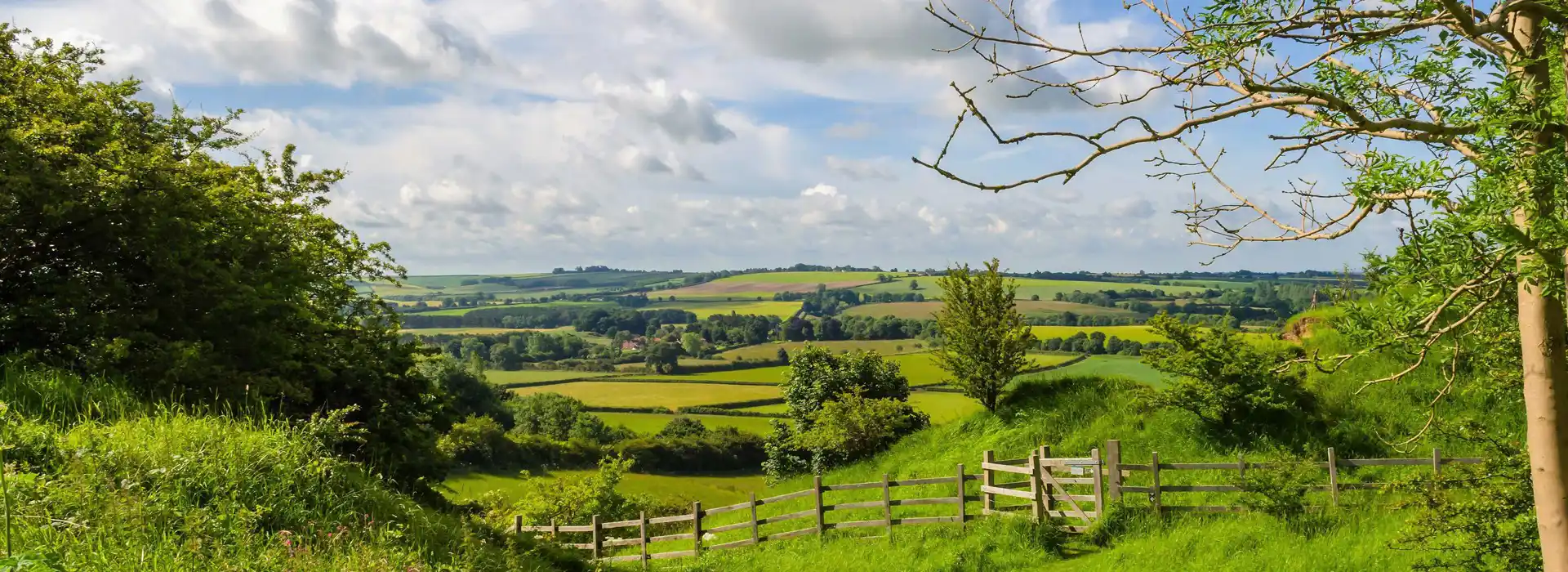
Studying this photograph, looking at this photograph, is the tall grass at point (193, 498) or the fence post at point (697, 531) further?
the fence post at point (697, 531)

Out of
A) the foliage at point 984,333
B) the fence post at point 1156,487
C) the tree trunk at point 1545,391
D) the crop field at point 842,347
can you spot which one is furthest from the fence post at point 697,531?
the crop field at point 842,347

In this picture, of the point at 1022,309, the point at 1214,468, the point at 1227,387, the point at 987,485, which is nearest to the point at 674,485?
the point at 987,485

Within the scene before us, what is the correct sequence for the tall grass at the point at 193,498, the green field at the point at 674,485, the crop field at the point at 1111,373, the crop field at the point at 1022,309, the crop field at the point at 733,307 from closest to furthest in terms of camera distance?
the tall grass at the point at 193,498, the crop field at the point at 1111,373, the green field at the point at 674,485, the crop field at the point at 1022,309, the crop field at the point at 733,307

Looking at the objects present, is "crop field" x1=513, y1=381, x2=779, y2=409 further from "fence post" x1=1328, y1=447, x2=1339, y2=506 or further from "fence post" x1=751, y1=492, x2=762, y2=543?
"fence post" x1=1328, y1=447, x2=1339, y2=506

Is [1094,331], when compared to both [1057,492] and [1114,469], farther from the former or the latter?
[1114,469]

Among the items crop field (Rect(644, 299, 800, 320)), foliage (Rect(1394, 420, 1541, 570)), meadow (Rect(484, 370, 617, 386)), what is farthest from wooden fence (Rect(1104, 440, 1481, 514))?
crop field (Rect(644, 299, 800, 320))

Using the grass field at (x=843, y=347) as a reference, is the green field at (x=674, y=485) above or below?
below

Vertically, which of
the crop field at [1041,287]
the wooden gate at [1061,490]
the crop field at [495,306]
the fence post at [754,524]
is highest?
the crop field at [1041,287]

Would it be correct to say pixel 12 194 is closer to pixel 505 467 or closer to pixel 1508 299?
pixel 1508 299

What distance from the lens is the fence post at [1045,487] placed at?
585 inches

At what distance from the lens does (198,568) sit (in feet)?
16.2

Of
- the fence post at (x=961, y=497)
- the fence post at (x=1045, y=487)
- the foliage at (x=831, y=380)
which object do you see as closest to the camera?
the fence post at (x=1045, y=487)

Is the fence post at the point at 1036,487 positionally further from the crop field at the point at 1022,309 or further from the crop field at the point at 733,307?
the crop field at the point at 733,307

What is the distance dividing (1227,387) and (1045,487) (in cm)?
594
